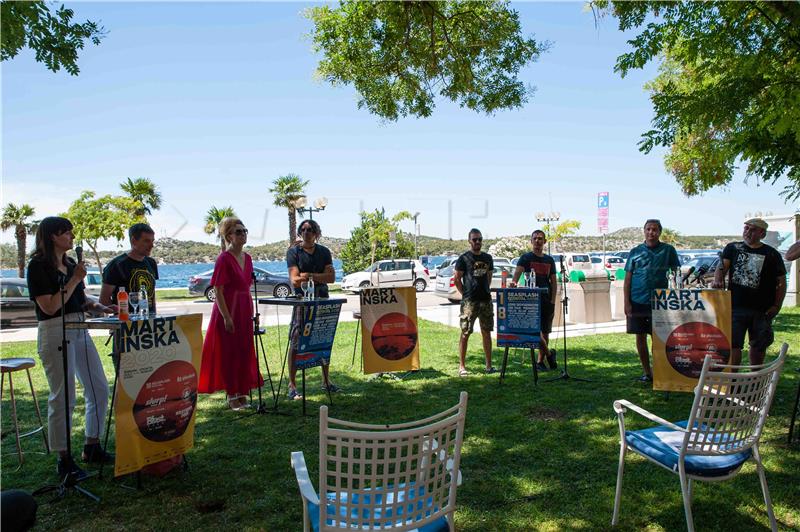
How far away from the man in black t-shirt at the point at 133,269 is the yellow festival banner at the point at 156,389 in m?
0.89

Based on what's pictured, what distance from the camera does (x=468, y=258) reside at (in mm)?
7262

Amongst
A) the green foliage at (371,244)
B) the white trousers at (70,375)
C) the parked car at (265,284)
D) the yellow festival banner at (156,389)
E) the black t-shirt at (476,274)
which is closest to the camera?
the yellow festival banner at (156,389)

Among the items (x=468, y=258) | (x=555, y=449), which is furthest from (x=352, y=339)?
(x=555, y=449)

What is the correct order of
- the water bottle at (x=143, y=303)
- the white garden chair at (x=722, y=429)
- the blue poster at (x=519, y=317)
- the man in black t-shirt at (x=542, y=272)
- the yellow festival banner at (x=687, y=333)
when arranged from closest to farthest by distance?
1. the white garden chair at (x=722, y=429)
2. the water bottle at (x=143, y=303)
3. the yellow festival banner at (x=687, y=333)
4. the blue poster at (x=519, y=317)
5. the man in black t-shirt at (x=542, y=272)

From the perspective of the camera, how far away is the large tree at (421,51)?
8.34 m

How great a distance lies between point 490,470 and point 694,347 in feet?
10.5

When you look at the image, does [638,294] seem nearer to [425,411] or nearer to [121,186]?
→ [425,411]

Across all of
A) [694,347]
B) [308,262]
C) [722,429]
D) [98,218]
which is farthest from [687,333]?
[98,218]

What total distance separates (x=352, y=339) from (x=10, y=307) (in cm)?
978

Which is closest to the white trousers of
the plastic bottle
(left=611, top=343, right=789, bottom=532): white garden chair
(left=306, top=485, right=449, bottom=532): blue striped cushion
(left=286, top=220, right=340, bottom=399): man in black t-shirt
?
the plastic bottle

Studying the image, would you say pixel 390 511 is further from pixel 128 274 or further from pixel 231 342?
pixel 231 342

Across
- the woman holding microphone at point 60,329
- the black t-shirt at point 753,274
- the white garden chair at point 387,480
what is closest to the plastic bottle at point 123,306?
the woman holding microphone at point 60,329

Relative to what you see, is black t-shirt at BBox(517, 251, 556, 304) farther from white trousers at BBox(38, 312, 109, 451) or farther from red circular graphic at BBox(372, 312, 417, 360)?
white trousers at BBox(38, 312, 109, 451)

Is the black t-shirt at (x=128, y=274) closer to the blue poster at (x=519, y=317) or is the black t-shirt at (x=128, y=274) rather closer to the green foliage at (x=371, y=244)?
the blue poster at (x=519, y=317)
